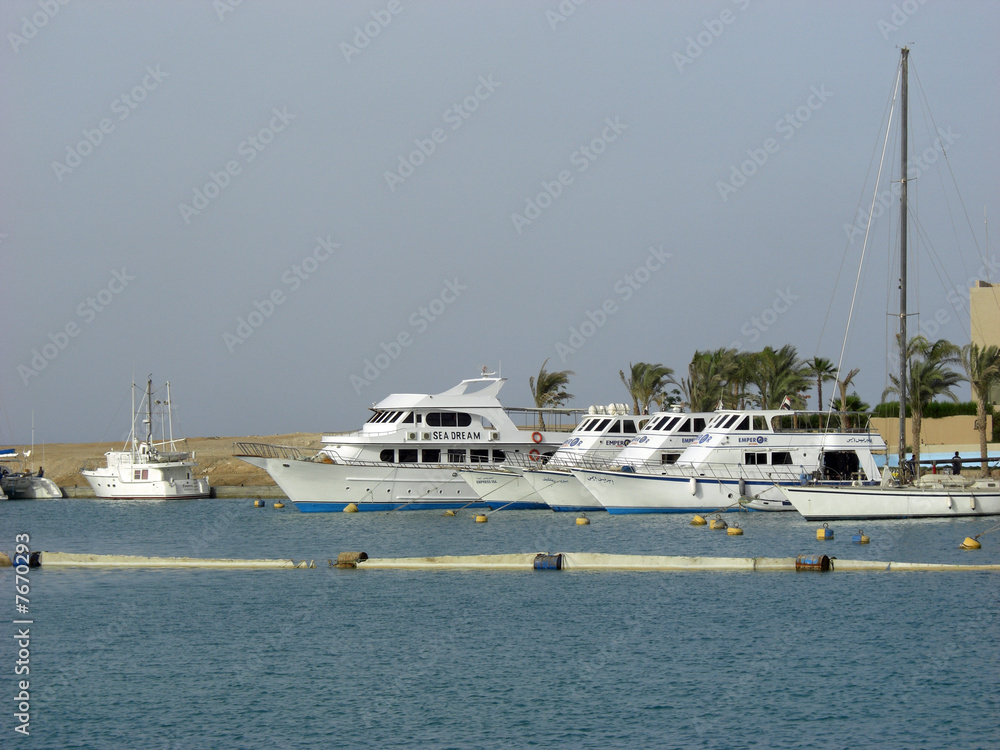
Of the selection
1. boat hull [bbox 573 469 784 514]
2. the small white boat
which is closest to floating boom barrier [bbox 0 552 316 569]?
boat hull [bbox 573 469 784 514]

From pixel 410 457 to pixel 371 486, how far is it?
240 centimetres

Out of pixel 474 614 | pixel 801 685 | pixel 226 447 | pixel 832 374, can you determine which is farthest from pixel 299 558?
pixel 226 447

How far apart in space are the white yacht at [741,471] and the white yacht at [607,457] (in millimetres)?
2202

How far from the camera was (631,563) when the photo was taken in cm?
2892

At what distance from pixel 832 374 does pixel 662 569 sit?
3945 centimetres

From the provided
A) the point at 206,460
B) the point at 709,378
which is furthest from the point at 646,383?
the point at 206,460

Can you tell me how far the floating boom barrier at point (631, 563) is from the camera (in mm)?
28203

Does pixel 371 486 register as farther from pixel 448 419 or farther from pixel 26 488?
pixel 26 488

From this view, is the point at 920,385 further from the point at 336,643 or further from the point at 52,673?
the point at 52,673

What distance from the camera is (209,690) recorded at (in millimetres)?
18344

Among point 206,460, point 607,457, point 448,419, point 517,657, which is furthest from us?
point 206,460

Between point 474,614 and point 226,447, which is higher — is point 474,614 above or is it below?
below

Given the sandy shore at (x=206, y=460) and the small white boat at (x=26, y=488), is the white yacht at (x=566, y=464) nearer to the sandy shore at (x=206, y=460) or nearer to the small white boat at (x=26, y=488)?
the sandy shore at (x=206, y=460)

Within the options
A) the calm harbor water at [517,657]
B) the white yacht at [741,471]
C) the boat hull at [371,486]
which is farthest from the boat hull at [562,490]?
the calm harbor water at [517,657]
